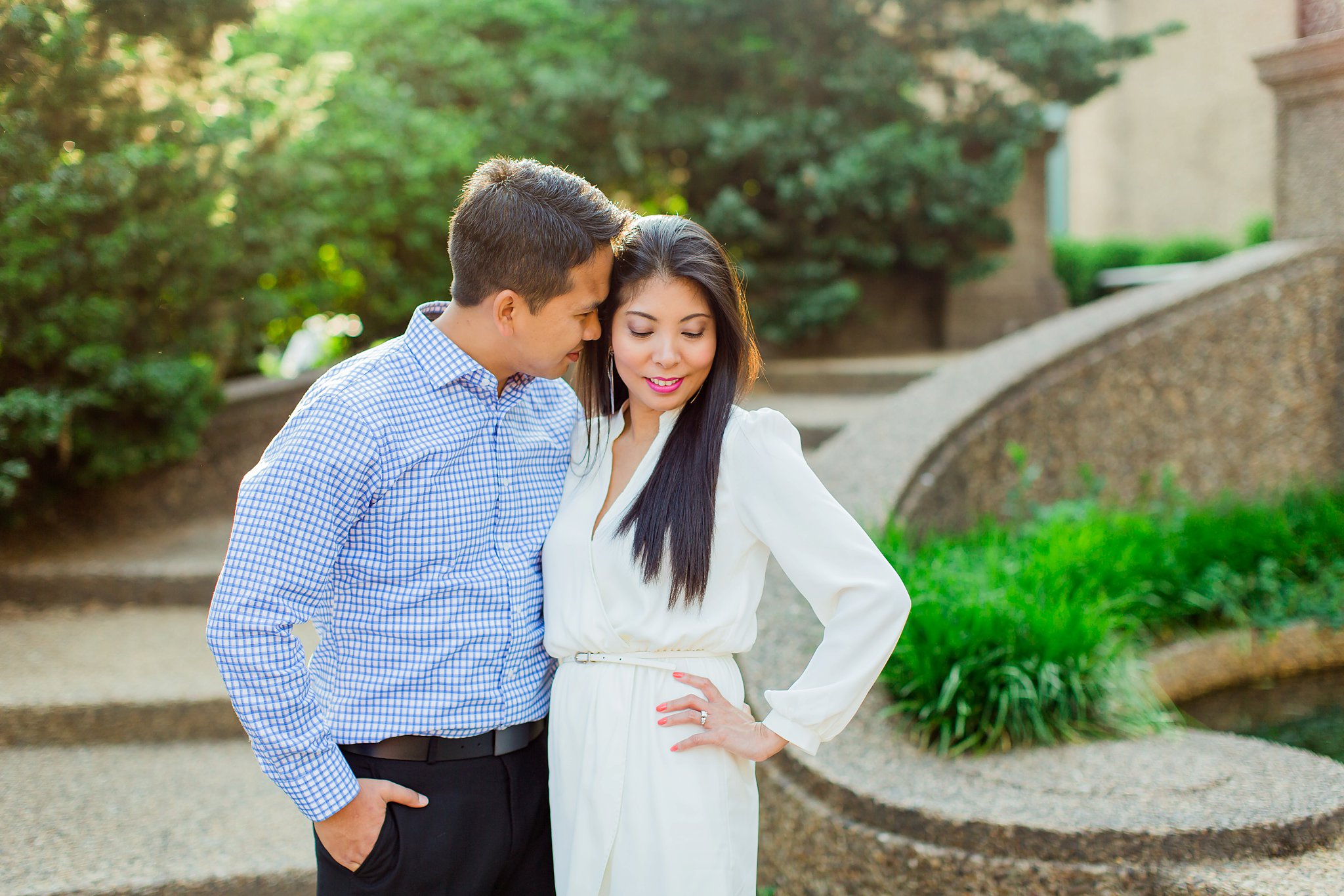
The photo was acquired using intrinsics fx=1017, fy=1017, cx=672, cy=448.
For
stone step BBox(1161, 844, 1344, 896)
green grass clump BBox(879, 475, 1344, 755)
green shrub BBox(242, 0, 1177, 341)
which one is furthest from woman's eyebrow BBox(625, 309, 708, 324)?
green shrub BBox(242, 0, 1177, 341)

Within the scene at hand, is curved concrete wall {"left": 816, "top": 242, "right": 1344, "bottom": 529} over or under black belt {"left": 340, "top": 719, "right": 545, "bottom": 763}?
over

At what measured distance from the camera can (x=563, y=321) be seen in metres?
1.91

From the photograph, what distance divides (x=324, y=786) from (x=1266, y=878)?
213 centimetres

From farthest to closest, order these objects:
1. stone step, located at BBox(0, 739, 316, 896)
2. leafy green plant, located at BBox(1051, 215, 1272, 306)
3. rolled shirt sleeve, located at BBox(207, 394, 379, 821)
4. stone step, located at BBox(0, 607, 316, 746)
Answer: leafy green plant, located at BBox(1051, 215, 1272, 306) < stone step, located at BBox(0, 607, 316, 746) < stone step, located at BBox(0, 739, 316, 896) < rolled shirt sleeve, located at BBox(207, 394, 379, 821)

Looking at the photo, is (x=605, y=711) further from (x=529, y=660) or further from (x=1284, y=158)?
(x=1284, y=158)

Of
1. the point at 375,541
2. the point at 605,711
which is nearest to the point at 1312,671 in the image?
the point at 605,711

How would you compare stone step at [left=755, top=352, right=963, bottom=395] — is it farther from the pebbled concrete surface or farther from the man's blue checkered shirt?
the man's blue checkered shirt

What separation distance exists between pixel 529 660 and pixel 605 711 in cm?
19

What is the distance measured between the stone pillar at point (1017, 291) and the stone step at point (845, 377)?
1.03m

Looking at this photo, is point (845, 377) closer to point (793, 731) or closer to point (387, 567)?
point (793, 731)

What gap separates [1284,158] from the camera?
581cm

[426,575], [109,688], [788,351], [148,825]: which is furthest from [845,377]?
[426,575]

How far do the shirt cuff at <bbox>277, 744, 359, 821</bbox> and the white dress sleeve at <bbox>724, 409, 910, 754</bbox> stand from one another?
28.5 inches

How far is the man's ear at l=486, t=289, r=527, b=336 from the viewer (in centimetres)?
188
